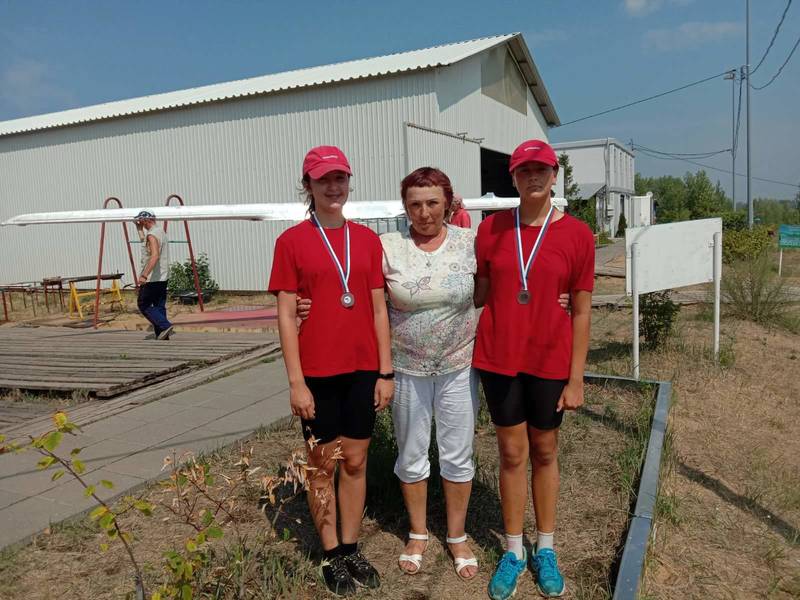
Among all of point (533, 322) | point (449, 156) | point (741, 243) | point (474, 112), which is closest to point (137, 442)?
point (533, 322)

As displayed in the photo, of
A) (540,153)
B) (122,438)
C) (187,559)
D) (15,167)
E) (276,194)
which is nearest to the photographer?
(187,559)

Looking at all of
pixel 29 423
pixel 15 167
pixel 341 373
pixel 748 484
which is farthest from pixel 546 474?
pixel 15 167

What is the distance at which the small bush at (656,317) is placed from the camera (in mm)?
7293

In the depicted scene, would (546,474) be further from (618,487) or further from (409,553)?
(618,487)

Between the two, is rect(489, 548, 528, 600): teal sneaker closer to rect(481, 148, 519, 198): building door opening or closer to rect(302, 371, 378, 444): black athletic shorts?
rect(302, 371, 378, 444): black athletic shorts

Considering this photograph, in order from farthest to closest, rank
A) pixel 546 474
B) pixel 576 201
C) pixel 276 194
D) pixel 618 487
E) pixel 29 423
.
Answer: pixel 576 201 → pixel 276 194 → pixel 29 423 → pixel 618 487 → pixel 546 474

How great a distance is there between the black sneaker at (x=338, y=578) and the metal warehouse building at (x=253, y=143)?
462 inches

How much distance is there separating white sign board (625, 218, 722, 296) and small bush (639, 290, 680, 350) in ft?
1.82

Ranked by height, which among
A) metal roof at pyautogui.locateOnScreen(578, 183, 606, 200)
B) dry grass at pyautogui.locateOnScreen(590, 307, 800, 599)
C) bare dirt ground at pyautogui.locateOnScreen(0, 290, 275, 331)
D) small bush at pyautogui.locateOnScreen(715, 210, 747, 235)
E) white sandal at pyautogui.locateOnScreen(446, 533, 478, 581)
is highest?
metal roof at pyautogui.locateOnScreen(578, 183, 606, 200)

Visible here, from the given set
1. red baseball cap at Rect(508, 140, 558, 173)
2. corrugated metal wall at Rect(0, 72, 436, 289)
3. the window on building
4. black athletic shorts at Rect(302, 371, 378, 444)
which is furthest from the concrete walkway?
the window on building

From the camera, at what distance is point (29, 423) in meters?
5.50

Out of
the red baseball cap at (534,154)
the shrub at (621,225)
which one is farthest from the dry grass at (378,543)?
the shrub at (621,225)

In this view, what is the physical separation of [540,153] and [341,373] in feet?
4.00

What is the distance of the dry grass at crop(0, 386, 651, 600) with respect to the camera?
2.81 meters
